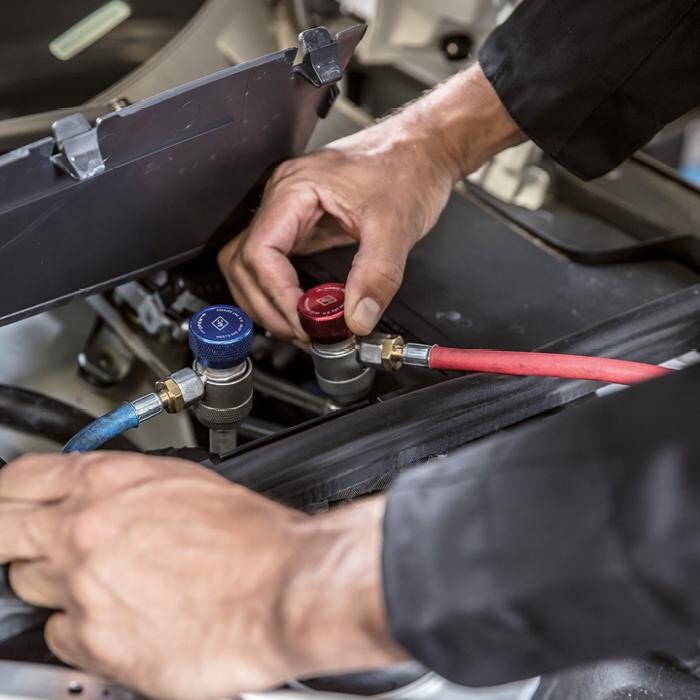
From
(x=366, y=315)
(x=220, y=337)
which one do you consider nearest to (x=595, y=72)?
(x=366, y=315)

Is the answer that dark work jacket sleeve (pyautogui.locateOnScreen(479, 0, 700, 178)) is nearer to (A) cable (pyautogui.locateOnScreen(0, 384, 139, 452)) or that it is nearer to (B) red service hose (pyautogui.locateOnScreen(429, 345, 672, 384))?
(B) red service hose (pyautogui.locateOnScreen(429, 345, 672, 384))

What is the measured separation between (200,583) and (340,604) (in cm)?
8

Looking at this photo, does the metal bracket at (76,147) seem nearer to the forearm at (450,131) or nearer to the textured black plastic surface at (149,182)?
the textured black plastic surface at (149,182)

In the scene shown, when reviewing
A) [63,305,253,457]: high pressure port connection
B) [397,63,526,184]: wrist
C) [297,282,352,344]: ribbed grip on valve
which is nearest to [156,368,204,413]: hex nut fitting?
[63,305,253,457]: high pressure port connection

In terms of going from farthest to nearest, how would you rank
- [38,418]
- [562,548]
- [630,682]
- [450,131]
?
[450,131]
[38,418]
[630,682]
[562,548]

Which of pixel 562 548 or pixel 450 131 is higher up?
pixel 562 548

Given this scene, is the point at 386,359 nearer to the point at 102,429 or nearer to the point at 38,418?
the point at 102,429

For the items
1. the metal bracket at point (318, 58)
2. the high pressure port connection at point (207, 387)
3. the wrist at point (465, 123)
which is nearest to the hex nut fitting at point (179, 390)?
the high pressure port connection at point (207, 387)

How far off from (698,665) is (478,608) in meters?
0.30

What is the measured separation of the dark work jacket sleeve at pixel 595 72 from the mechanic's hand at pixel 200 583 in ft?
2.02

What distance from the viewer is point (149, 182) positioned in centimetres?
81

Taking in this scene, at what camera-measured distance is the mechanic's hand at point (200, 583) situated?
513 millimetres

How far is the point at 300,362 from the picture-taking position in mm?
1024

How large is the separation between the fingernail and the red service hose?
8cm
